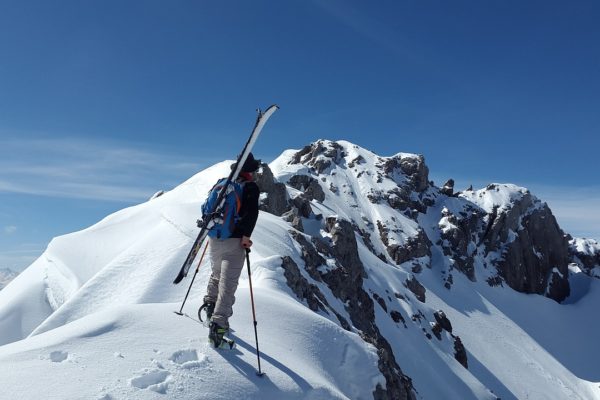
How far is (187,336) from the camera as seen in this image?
9234 millimetres

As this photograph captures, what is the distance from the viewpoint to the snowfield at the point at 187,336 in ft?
25.0

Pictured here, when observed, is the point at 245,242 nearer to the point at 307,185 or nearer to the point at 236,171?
the point at 236,171

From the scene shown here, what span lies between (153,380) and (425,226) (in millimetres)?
117199

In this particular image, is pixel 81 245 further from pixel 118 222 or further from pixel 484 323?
pixel 484 323

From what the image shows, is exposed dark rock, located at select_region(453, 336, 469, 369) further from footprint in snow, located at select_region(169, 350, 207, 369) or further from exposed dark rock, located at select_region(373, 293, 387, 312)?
footprint in snow, located at select_region(169, 350, 207, 369)

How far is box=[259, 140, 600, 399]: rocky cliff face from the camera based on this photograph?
77125 millimetres

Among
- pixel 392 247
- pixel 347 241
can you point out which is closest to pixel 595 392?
pixel 392 247

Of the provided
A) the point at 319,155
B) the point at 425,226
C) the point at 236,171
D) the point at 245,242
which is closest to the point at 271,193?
the point at 236,171

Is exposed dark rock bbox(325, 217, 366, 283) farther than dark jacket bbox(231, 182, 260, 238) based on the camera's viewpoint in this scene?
Yes

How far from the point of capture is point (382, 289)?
6706 cm

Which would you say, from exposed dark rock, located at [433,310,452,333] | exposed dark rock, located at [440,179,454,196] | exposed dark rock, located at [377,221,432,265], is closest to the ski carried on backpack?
exposed dark rock, located at [433,310,452,333]

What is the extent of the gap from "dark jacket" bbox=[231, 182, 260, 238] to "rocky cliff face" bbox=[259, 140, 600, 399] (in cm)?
→ 5563

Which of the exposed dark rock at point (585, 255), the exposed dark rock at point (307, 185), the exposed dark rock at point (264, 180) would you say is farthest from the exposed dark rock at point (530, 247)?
the exposed dark rock at point (264, 180)

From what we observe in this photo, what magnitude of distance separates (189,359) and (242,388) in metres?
1.20
